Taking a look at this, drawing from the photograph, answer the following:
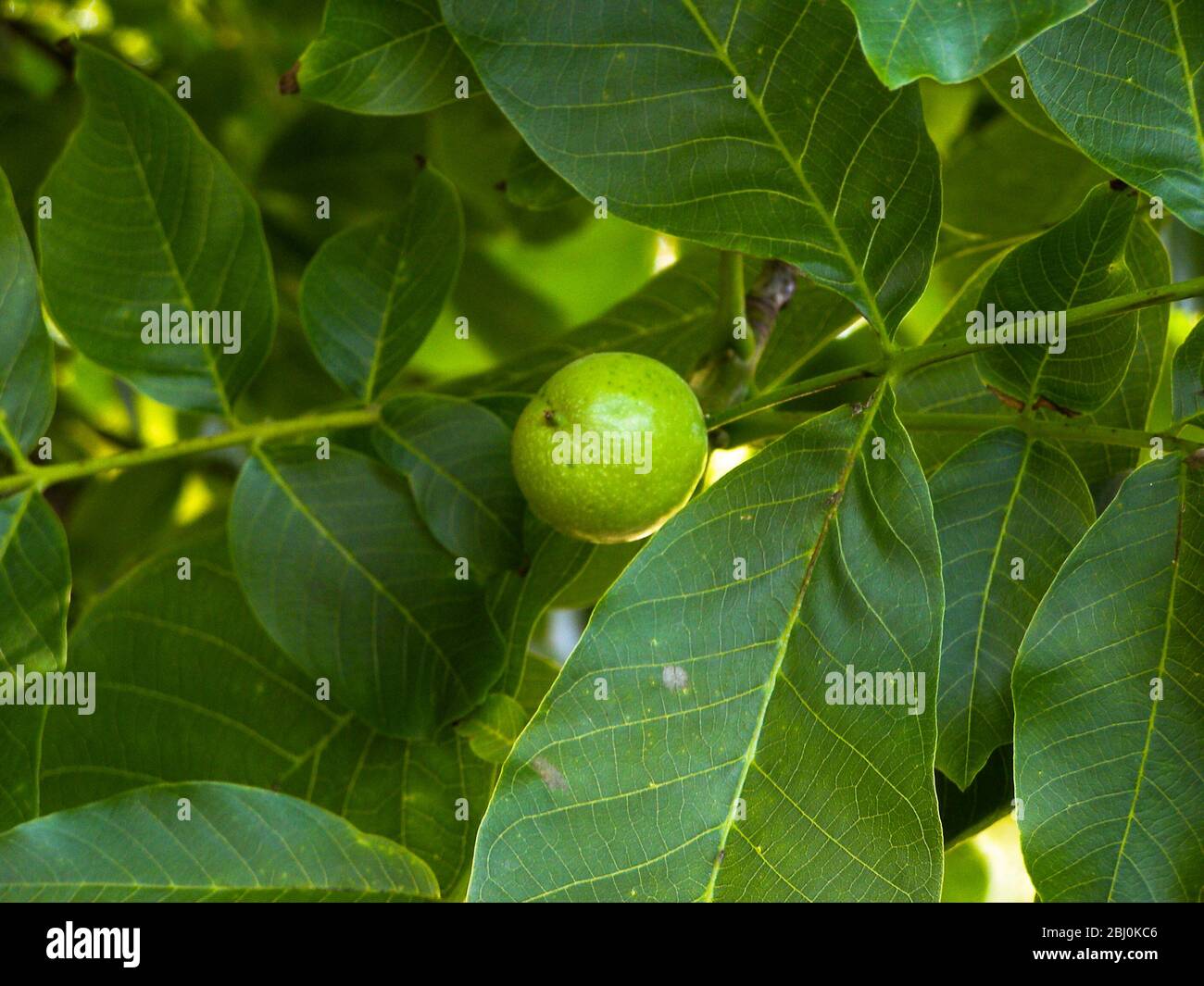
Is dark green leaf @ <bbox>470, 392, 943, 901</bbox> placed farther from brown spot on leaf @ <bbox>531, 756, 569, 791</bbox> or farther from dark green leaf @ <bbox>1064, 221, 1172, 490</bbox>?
dark green leaf @ <bbox>1064, 221, 1172, 490</bbox>

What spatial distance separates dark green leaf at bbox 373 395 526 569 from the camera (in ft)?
3.36

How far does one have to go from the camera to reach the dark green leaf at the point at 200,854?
856 millimetres

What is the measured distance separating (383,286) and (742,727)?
605 mm

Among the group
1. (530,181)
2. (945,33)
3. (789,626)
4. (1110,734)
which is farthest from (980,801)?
(530,181)

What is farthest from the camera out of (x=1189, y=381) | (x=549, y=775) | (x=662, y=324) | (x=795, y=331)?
(x=662, y=324)

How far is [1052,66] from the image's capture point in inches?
32.2

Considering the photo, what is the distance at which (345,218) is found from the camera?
180cm

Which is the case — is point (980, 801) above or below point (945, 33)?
below

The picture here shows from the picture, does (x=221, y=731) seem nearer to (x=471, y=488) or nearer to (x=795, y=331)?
(x=471, y=488)

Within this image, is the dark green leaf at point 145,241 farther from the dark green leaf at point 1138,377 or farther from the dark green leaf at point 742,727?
the dark green leaf at point 1138,377

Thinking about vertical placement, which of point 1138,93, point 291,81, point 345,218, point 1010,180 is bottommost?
point 1138,93

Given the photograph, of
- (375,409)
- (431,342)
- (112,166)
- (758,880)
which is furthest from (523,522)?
(431,342)

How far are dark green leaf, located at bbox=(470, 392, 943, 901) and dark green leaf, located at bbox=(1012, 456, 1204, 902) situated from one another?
0.08 m
